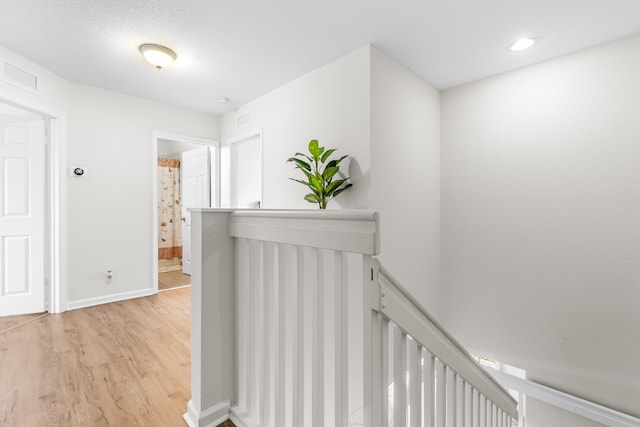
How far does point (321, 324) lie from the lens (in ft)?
3.18

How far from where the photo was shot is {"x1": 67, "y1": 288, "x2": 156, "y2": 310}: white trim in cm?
323

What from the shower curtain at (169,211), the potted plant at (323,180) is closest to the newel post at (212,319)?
the potted plant at (323,180)

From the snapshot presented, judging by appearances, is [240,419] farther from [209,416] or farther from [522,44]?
[522,44]

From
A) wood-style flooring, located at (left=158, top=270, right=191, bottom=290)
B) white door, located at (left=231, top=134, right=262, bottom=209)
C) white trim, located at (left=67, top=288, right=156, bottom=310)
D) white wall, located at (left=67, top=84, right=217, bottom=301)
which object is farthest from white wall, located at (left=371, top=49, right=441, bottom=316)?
wood-style flooring, located at (left=158, top=270, right=191, bottom=290)

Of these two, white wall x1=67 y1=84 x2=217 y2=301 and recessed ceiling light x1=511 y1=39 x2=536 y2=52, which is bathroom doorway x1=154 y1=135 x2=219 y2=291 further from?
recessed ceiling light x1=511 y1=39 x2=536 y2=52

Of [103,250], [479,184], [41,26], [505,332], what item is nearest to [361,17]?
[479,184]

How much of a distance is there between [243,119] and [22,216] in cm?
262

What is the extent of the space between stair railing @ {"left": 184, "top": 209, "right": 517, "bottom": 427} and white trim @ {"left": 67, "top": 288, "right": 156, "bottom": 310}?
2.72 metres

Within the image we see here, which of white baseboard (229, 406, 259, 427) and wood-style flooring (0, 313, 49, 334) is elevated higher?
white baseboard (229, 406, 259, 427)

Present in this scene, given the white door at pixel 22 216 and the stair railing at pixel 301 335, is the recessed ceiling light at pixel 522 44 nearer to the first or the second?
the stair railing at pixel 301 335

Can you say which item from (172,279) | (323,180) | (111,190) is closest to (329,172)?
(323,180)

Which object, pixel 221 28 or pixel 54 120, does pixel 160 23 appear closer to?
pixel 221 28

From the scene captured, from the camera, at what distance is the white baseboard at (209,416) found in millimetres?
1302

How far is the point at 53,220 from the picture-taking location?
3096mm
